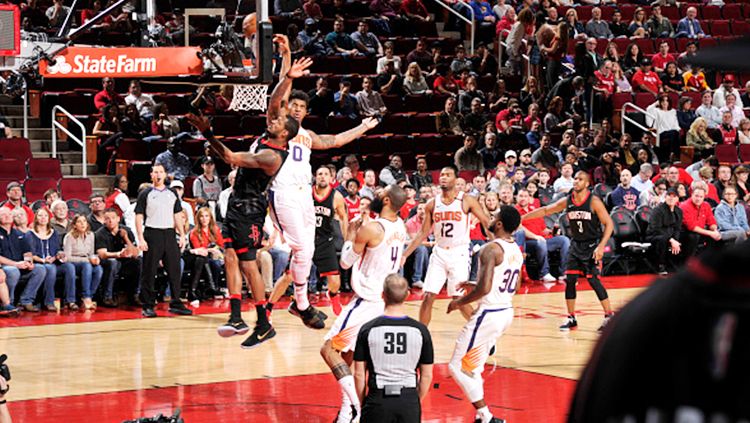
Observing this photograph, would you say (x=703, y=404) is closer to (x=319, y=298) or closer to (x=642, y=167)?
(x=319, y=298)

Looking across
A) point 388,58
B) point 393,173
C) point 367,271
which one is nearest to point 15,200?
point 393,173

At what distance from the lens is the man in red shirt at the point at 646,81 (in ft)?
79.5

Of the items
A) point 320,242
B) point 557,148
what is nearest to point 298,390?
point 320,242

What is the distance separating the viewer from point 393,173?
62.9 feet

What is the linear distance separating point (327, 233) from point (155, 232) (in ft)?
11.7

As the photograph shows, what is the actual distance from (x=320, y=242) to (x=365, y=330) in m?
4.64

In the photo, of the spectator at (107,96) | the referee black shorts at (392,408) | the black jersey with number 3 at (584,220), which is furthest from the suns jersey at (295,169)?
the spectator at (107,96)

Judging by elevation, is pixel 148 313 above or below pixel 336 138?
below

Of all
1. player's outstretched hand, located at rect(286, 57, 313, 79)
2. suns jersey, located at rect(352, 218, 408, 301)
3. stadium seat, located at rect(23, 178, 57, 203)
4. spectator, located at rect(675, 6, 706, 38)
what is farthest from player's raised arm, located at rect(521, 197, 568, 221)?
spectator, located at rect(675, 6, 706, 38)

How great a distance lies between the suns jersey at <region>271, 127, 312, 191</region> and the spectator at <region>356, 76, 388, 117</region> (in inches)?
450

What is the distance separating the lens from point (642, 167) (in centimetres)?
1980

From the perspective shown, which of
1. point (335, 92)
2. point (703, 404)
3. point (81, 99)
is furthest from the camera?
point (335, 92)

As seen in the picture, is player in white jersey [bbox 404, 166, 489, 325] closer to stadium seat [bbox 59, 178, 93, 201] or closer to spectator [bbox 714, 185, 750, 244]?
stadium seat [bbox 59, 178, 93, 201]

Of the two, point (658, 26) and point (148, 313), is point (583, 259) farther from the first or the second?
point (658, 26)
